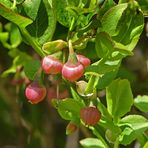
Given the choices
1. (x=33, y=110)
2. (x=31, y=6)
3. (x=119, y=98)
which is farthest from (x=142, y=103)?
(x=33, y=110)

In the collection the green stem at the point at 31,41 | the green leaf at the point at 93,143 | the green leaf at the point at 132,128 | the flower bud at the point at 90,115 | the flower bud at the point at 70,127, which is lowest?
the green leaf at the point at 93,143

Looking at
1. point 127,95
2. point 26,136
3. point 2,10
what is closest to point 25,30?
point 2,10

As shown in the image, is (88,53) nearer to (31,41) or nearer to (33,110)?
(31,41)

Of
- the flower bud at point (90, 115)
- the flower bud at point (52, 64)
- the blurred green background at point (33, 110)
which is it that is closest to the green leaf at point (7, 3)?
the flower bud at point (52, 64)

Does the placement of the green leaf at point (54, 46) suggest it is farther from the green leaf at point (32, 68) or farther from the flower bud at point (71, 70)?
the green leaf at point (32, 68)

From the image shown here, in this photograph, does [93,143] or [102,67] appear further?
[93,143]

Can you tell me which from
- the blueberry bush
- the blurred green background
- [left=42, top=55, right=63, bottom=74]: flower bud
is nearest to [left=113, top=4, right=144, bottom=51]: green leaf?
the blueberry bush

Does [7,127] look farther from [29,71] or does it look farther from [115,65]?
[115,65]
